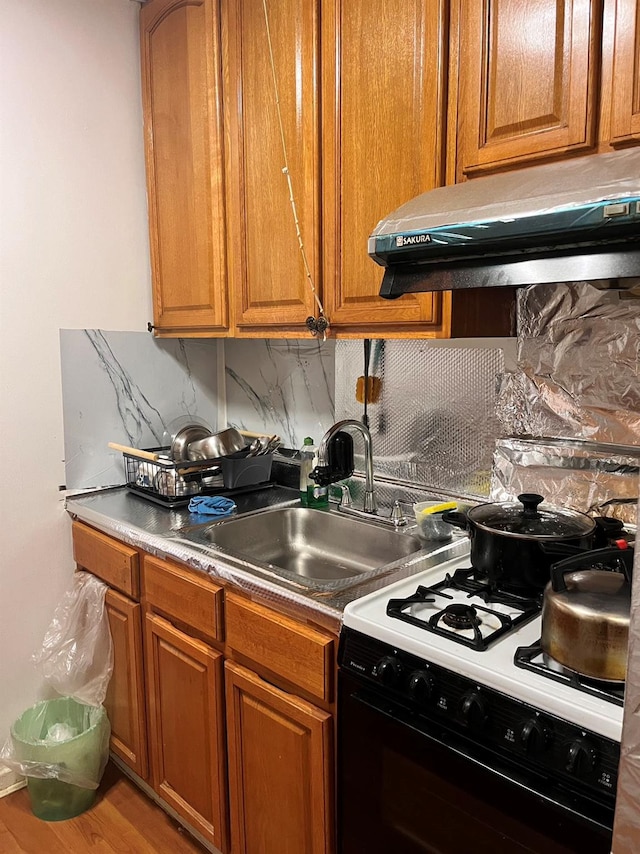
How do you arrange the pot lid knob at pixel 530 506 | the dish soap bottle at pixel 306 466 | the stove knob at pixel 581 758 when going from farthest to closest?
1. the dish soap bottle at pixel 306 466
2. the pot lid knob at pixel 530 506
3. the stove knob at pixel 581 758

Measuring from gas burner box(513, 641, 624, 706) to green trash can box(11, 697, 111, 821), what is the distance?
1497mm

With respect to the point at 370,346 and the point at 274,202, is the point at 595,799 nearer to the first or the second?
the point at 370,346

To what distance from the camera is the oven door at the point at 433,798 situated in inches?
37.4

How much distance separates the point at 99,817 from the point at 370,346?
165 centimetres

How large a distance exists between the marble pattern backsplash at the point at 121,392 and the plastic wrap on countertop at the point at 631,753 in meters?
1.93

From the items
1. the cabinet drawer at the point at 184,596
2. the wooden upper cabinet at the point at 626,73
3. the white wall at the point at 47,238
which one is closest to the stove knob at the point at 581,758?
the cabinet drawer at the point at 184,596

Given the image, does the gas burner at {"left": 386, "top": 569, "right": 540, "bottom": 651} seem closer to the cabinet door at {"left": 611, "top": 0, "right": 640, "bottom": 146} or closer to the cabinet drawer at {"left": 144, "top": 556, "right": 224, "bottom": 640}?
the cabinet drawer at {"left": 144, "top": 556, "right": 224, "bottom": 640}

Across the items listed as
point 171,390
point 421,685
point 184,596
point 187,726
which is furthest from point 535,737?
point 171,390

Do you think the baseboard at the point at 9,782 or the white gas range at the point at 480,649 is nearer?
the white gas range at the point at 480,649

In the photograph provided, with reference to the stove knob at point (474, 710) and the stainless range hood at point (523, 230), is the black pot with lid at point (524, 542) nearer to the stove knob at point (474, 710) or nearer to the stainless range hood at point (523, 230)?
the stove knob at point (474, 710)

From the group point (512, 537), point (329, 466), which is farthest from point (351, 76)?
point (512, 537)

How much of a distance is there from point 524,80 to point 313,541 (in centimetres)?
132

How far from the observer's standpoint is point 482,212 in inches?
44.2

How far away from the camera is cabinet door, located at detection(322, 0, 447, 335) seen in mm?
1439
